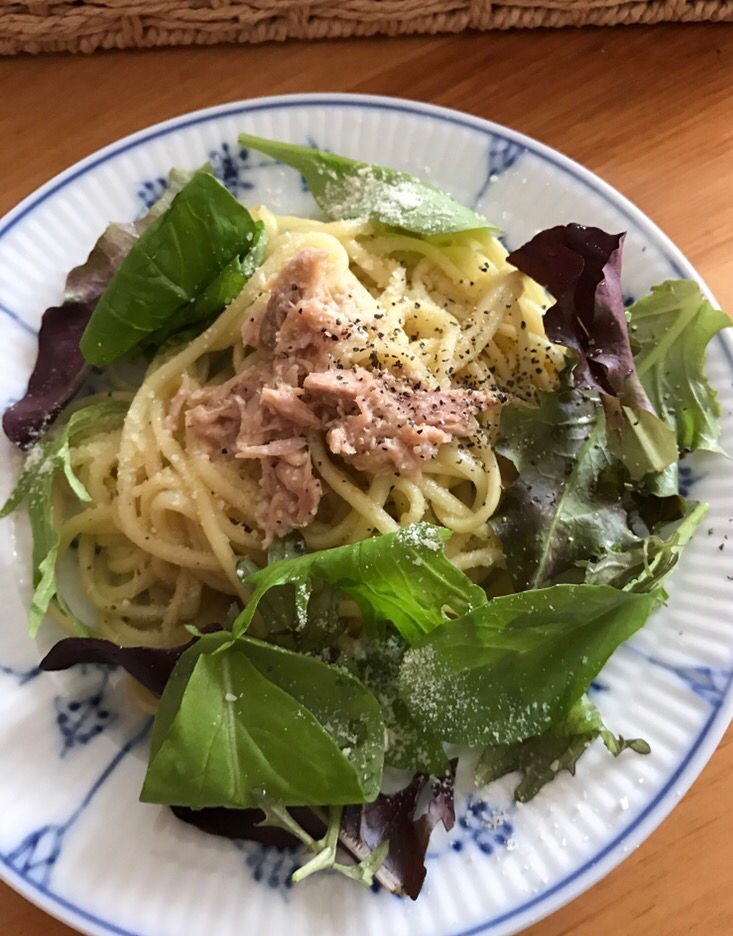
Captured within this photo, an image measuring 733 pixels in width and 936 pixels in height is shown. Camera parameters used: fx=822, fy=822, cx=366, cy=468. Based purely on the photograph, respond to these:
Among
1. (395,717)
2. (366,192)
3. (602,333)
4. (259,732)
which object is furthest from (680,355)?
(259,732)

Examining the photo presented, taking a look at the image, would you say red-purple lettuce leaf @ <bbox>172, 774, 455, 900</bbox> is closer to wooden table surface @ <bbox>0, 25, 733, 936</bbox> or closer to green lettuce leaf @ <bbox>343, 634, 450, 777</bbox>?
green lettuce leaf @ <bbox>343, 634, 450, 777</bbox>

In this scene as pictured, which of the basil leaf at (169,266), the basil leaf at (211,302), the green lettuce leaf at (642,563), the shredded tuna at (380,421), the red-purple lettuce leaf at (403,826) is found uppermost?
the basil leaf at (169,266)

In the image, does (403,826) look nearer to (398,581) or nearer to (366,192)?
(398,581)

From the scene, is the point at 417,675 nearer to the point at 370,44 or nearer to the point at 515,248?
the point at 515,248

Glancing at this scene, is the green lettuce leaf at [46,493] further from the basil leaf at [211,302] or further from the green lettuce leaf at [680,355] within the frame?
the green lettuce leaf at [680,355]

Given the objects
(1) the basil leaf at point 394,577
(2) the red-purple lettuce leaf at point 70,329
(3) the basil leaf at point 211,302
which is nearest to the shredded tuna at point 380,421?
(1) the basil leaf at point 394,577

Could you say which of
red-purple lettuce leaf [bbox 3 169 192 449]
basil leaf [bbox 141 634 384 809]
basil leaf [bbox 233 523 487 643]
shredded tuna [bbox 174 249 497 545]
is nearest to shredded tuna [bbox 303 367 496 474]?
shredded tuna [bbox 174 249 497 545]
